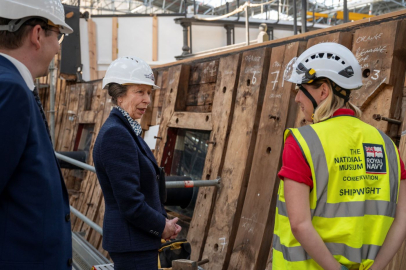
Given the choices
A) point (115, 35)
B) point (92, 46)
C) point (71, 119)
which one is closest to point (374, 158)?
point (71, 119)

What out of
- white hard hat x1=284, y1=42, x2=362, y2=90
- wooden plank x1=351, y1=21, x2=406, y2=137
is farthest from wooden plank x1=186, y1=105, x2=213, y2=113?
white hard hat x1=284, y1=42, x2=362, y2=90

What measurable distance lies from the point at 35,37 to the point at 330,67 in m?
1.35

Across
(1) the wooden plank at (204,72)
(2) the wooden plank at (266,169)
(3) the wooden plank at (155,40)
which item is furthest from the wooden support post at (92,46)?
(2) the wooden plank at (266,169)

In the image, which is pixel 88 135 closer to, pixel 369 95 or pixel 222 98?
pixel 222 98

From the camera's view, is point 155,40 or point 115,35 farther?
point 155,40

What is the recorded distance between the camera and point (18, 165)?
161cm

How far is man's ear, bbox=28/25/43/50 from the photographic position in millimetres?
1753

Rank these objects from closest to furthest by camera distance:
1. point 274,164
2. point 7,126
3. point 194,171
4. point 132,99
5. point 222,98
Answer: point 7,126 < point 132,99 < point 274,164 < point 222,98 < point 194,171

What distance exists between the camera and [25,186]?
63.9 inches

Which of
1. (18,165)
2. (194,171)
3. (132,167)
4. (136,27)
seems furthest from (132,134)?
(136,27)

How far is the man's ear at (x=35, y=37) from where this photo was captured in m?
1.75

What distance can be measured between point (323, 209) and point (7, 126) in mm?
1348

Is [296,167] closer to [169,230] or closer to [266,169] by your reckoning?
[169,230]

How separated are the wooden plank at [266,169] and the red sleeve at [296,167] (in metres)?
1.78
